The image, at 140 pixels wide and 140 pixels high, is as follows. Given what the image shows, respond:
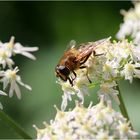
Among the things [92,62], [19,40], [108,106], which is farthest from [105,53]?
[19,40]

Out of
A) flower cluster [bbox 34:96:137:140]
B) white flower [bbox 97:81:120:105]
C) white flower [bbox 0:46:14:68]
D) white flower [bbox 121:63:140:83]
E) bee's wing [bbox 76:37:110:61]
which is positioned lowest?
flower cluster [bbox 34:96:137:140]

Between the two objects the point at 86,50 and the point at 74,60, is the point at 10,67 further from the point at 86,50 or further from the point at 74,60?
the point at 86,50

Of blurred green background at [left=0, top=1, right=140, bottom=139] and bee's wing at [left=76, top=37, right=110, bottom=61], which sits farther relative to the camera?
blurred green background at [left=0, top=1, right=140, bottom=139]

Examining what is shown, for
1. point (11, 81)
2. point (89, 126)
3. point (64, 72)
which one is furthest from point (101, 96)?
point (11, 81)

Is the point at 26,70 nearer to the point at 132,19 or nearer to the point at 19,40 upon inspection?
the point at 19,40

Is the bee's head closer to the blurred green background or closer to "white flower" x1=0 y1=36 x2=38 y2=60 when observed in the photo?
"white flower" x1=0 y1=36 x2=38 y2=60

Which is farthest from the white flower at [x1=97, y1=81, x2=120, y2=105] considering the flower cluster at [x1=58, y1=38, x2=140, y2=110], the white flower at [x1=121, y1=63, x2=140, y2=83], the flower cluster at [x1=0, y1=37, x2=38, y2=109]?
the flower cluster at [x1=0, y1=37, x2=38, y2=109]
